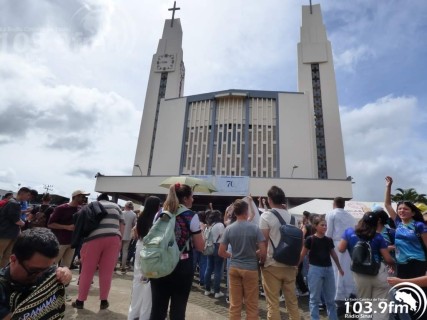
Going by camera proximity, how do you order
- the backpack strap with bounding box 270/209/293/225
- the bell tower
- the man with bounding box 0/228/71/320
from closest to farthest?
the man with bounding box 0/228/71/320, the backpack strap with bounding box 270/209/293/225, the bell tower

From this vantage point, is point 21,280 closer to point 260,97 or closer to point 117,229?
point 117,229

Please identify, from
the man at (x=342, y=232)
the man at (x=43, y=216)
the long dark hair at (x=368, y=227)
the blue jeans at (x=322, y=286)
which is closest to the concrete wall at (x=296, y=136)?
the man at (x=342, y=232)

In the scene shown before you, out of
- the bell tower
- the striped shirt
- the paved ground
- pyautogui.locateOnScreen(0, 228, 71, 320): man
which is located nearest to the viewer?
pyautogui.locateOnScreen(0, 228, 71, 320): man

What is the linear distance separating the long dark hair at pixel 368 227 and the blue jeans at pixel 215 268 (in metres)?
3.40

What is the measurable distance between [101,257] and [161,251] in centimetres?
222

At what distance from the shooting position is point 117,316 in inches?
156

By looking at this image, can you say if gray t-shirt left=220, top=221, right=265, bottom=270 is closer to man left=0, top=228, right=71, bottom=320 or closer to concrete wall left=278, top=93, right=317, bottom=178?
man left=0, top=228, right=71, bottom=320

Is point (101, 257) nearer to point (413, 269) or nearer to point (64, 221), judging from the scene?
point (64, 221)

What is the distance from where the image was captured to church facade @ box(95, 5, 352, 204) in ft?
111

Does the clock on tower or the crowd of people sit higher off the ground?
the clock on tower

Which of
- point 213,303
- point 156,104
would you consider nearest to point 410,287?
point 213,303

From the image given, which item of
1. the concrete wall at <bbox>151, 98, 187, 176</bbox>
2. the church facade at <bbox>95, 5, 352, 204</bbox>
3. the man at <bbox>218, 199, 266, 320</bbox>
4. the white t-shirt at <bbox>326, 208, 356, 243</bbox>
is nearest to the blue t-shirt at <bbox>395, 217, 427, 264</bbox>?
the white t-shirt at <bbox>326, 208, 356, 243</bbox>

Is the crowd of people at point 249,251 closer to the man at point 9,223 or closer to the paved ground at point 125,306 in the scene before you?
the man at point 9,223

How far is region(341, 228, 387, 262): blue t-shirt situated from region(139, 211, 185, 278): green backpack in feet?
7.91
